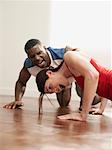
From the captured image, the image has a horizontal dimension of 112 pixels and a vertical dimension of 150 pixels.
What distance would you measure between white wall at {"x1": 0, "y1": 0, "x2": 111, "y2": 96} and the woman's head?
2.19 metres

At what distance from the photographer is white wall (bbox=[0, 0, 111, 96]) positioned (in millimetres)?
4078

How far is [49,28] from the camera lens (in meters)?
4.18

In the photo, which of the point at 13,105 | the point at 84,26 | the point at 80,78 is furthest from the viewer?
the point at 84,26

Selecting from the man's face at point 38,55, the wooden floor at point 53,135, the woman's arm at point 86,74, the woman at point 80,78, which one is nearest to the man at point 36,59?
the man's face at point 38,55

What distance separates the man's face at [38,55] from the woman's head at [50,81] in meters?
0.34

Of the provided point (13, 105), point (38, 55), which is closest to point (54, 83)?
point (38, 55)

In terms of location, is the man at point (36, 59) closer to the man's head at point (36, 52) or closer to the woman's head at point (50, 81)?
the man's head at point (36, 52)

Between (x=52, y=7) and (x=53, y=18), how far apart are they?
0.45 ft

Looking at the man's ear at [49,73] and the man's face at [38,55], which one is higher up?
the man's face at [38,55]

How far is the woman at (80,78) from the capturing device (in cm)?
187

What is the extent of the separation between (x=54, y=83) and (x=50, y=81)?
27mm

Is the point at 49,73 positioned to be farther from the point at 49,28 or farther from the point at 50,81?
the point at 49,28

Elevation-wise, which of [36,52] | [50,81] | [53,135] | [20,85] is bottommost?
[20,85]

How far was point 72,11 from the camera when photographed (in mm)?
4137
